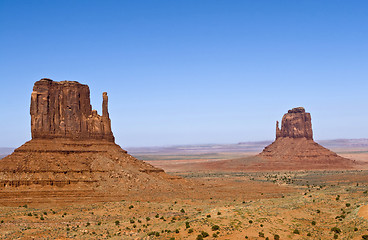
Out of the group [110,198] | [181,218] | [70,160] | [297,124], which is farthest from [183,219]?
[297,124]

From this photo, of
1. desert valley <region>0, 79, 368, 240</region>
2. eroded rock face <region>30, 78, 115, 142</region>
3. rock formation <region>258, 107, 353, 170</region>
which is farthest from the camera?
rock formation <region>258, 107, 353, 170</region>

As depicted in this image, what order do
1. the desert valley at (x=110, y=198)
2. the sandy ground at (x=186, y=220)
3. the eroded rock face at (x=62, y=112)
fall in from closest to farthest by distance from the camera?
the sandy ground at (x=186, y=220)
the desert valley at (x=110, y=198)
the eroded rock face at (x=62, y=112)

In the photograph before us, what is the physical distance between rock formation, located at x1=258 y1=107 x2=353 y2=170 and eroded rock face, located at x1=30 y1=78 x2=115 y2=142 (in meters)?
101

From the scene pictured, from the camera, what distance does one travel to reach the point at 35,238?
49.6 metres

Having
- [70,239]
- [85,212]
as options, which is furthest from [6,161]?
[70,239]

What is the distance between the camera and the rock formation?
17312cm

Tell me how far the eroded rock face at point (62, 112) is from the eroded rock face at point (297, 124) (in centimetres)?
11457

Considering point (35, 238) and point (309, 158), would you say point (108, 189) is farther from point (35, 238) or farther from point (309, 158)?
point (309, 158)

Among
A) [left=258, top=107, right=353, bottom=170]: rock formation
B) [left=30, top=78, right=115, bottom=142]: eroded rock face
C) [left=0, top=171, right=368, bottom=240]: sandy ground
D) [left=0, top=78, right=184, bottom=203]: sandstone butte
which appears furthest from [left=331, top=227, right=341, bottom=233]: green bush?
[left=258, top=107, right=353, bottom=170]: rock formation

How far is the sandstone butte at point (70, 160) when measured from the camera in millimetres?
76500

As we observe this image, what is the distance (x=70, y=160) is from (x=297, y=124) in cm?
12314

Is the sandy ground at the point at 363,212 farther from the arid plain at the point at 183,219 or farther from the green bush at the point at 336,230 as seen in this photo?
the green bush at the point at 336,230

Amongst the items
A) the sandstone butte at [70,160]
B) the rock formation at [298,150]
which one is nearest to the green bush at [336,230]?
the sandstone butte at [70,160]

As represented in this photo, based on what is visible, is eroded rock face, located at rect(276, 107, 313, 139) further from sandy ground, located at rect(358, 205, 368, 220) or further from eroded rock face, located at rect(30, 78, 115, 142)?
sandy ground, located at rect(358, 205, 368, 220)
